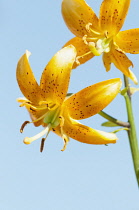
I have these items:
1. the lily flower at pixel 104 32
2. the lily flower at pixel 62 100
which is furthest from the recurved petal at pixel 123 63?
the lily flower at pixel 62 100

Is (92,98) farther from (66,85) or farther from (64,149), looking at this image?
(64,149)

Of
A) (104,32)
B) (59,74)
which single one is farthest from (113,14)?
(59,74)

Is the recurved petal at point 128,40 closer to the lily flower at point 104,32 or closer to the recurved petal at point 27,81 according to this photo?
the lily flower at point 104,32

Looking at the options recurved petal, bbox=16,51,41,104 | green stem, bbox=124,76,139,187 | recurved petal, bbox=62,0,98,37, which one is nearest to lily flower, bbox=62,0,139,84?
recurved petal, bbox=62,0,98,37

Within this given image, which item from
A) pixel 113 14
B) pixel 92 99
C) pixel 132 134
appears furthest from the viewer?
pixel 113 14

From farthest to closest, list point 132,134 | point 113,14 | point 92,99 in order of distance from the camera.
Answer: point 113,14, point 132,134, point 92,99

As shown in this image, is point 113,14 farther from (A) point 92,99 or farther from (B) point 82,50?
(A) point 92,99

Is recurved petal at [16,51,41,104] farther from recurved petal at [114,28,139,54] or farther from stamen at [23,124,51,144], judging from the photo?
recurved petal at [114,28,139,54]
